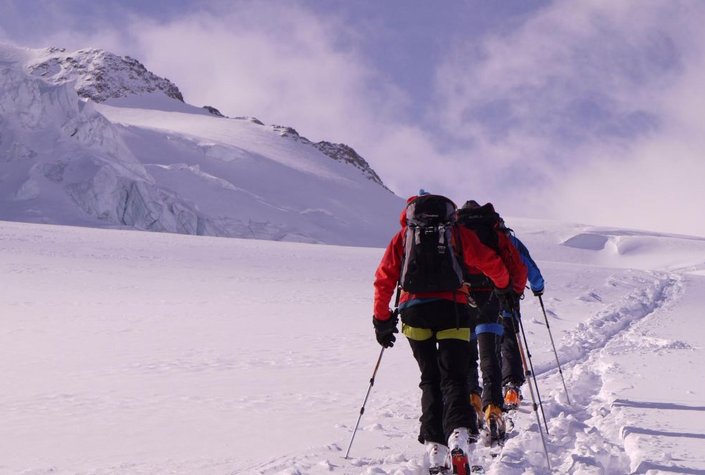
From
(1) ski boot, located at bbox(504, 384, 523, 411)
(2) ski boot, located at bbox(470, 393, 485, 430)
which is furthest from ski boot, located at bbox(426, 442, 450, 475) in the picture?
(1) ski boot, located at bbox(504, 384, 523, 411)

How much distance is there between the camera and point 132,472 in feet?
12.3

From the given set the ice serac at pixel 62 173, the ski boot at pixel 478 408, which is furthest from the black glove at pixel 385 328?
the ice serac at pixel 62 173

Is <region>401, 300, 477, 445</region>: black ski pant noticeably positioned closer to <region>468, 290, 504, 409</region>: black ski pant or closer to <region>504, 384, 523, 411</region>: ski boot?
<region>468, 290, 504, 409</region>: black ski pant

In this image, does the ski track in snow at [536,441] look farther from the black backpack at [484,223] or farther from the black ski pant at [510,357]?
the black backpack at [484,223]

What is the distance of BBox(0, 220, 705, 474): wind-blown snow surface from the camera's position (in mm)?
4117

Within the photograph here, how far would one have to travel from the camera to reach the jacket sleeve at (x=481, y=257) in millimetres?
3762

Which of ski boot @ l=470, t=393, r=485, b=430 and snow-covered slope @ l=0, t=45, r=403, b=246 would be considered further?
snow-covered slope @ l=0, t=45, r=403, b=246

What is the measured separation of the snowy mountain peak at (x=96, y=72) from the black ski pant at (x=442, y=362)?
119m

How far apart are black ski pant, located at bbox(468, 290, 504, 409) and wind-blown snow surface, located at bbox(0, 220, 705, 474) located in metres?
0.38

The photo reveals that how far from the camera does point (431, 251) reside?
3584mm

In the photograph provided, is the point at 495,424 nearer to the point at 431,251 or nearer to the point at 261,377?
the point at 431,251

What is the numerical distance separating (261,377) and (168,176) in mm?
55337

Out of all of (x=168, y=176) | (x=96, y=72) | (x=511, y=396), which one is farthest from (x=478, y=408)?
(x=96, y=72)

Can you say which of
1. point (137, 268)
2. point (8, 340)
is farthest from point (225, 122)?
point (8, 340)
